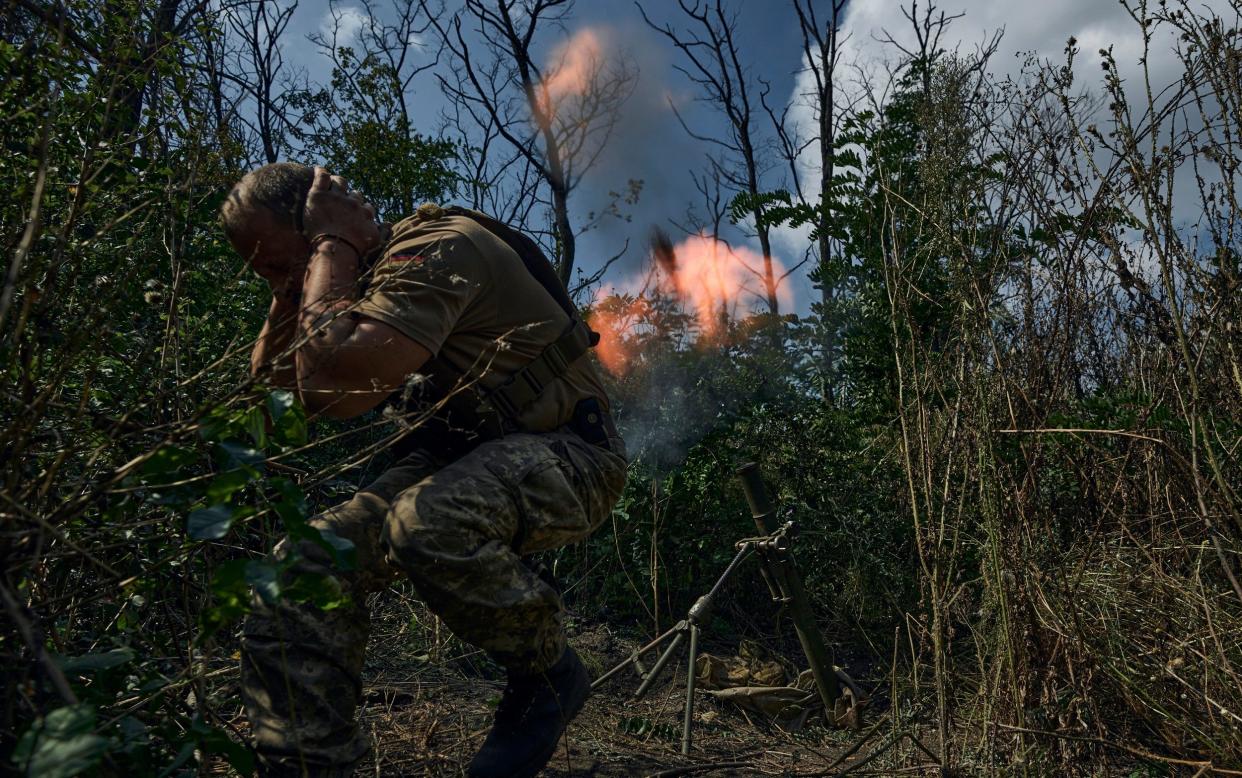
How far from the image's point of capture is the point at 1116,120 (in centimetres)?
252

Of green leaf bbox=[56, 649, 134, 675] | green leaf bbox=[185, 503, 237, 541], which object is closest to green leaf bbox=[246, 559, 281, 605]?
green leaf bbox=[185, 503, 237, 541]

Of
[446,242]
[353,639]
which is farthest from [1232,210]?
[353,639]

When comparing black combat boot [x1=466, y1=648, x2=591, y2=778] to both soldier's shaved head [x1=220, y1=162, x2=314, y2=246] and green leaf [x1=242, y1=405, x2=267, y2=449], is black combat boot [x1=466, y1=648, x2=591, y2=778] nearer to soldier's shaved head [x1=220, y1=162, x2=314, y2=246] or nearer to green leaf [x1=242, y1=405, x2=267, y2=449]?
green leaf [x1=242, y1=405, x2=267, y2=449]

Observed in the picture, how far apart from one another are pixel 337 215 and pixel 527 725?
1.53 meters

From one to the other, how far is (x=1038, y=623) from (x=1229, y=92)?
1.63 m

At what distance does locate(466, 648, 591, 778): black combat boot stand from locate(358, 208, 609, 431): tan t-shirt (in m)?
0.72

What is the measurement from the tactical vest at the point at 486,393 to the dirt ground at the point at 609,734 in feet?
3.01

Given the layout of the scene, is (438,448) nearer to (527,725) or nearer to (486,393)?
(486,393)

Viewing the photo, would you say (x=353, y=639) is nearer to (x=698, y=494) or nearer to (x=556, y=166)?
(x=698, y=494)

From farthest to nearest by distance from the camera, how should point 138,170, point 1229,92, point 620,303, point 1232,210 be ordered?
point 620,303 < point 138,170 < point 1232,210 < point 1229,92

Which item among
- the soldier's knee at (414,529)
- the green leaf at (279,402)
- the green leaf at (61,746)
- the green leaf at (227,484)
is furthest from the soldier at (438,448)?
the green leaf at (61,746)

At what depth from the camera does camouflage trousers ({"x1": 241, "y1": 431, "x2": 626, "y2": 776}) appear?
1.92 metres

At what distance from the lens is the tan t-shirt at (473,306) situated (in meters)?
2.09

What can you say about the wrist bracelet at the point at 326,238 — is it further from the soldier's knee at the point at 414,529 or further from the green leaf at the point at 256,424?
the green leaf at the point at 256,424
